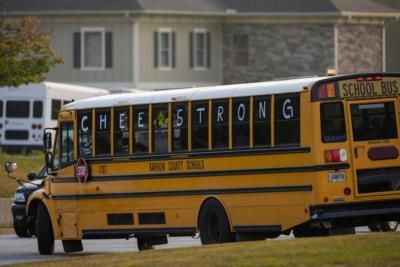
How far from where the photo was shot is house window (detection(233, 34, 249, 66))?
6362 cm

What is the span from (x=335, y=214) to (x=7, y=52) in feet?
73.7

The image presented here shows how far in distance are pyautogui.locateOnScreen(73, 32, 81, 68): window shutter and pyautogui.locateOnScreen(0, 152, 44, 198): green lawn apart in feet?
58.5

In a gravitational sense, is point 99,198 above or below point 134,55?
below

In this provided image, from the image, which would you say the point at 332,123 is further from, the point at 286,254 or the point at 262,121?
the point at 286,254

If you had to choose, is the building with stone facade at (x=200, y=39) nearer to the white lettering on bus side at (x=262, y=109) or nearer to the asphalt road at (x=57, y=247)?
the asphalt road at (x=57, y=247)

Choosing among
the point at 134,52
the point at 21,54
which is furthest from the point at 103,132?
the point at 134,52

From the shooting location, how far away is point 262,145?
19859 mm

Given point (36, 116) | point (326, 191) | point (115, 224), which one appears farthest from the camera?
point (36, 116)

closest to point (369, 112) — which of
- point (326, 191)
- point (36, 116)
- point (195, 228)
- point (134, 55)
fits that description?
point (326, 191)

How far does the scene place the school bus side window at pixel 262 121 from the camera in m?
19.8

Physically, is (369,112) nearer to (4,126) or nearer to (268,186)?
(268,186)

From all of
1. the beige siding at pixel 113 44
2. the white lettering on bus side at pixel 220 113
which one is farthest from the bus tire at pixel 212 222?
the beige siding at pixel 113 44

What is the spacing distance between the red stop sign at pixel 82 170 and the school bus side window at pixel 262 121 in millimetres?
3587

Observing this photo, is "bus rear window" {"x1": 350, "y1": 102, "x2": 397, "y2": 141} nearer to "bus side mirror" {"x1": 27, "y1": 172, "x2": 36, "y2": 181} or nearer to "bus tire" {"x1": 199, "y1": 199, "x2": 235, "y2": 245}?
"bus tire" {"x1": 199, "y1": 199, "x2": 235, "y2": 245}
